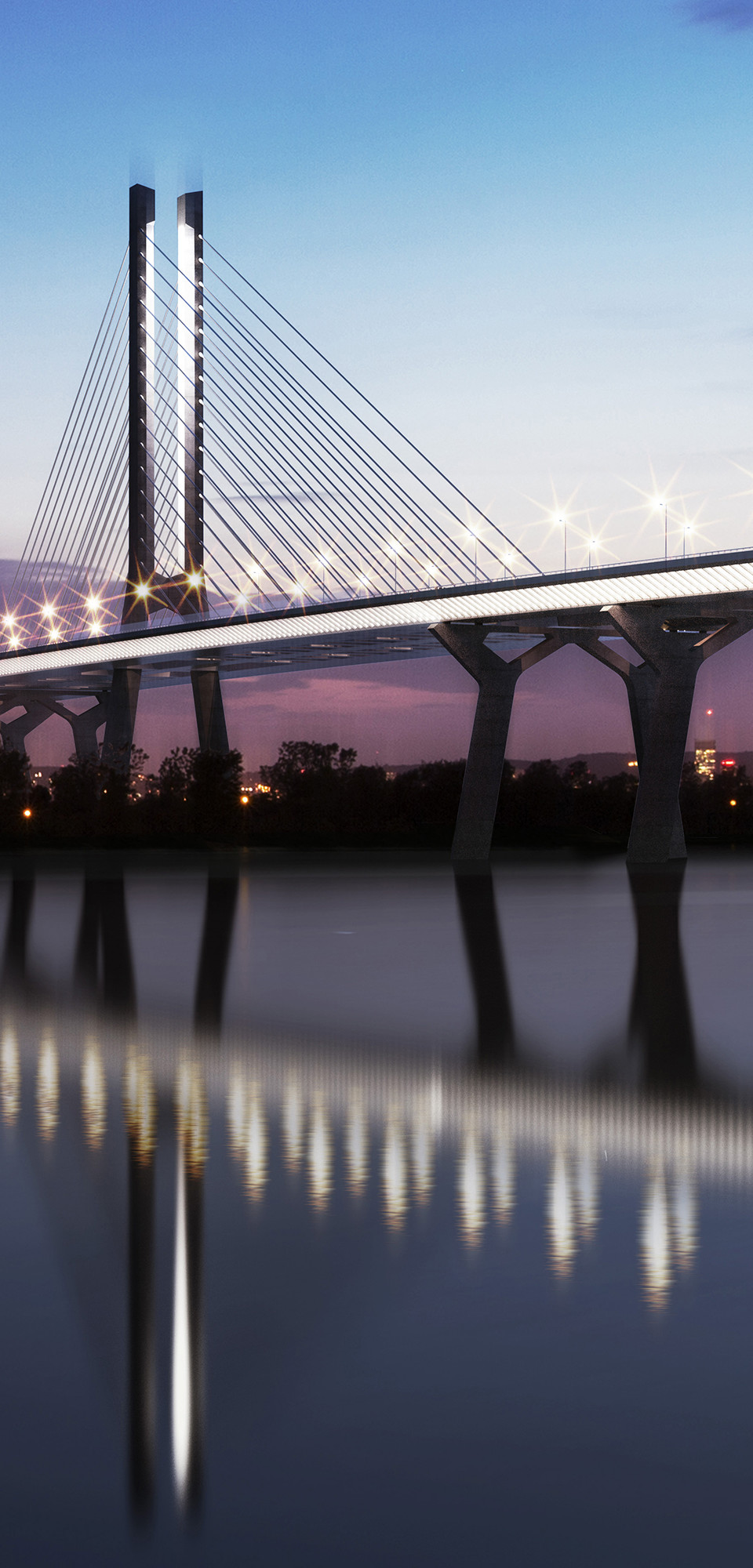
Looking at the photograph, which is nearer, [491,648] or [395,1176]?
[395,1176]

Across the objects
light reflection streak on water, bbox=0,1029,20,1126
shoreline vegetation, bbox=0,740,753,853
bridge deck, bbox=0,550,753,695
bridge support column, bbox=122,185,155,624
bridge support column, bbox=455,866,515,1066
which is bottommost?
light reflection streak on water, bbox=0,1029,20,1126

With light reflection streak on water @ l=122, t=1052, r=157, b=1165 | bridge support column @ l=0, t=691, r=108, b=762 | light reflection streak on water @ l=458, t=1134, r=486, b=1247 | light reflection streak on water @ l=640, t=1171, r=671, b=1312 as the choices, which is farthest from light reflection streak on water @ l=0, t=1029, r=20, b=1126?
bridge support column @ l=0, t=691, r=108, b=762

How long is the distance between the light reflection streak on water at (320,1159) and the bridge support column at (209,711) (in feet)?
174

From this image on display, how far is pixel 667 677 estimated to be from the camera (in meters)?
44.2

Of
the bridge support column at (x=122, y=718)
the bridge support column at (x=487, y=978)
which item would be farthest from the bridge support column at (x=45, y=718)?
the bridge support column at (x=487, y=978)

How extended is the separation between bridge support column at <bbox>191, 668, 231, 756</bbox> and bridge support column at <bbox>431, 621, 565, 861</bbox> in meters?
13.8

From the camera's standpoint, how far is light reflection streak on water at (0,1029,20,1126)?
8.84 m

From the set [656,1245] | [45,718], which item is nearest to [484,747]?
[45,718]

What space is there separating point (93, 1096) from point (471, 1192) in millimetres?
3117

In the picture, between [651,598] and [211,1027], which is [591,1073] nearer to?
[211,1027]

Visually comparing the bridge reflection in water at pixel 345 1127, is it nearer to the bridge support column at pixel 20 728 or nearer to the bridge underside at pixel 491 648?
the bridge underside at pixel 491 648

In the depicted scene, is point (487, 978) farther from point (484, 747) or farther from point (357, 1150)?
point (484, 747)

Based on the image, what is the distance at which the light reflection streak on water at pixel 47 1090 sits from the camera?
8.34 meters

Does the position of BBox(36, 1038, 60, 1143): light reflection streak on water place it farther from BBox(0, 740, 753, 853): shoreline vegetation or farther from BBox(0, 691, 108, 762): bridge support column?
BBox(0, 691, 108, 762): bridge support column
